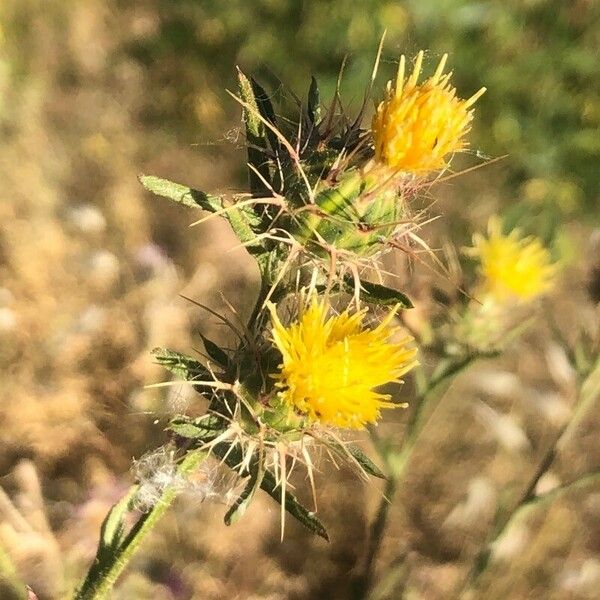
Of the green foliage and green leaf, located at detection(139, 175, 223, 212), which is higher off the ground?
green leaf, located at detection(139, 175, 223, 212)

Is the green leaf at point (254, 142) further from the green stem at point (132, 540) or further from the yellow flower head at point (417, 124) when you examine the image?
the green stem at point (132, 540)

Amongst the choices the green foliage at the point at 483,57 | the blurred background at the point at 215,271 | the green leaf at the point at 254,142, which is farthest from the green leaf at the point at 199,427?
the green foliage at the point at 483,57

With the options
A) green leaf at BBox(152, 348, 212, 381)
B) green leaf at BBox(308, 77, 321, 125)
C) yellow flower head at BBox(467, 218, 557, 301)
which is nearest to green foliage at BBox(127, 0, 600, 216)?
yellow flower head at BBox(467, 218, 557, 301)

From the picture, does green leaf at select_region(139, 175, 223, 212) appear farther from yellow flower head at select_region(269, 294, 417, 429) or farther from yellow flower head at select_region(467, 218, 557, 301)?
yellow flower head at select_region(467, 218, 557, 301)

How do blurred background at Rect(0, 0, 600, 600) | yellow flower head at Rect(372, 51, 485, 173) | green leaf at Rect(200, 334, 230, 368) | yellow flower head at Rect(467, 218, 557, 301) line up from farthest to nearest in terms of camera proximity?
blurred background at Rect(0, 0, 600, 600) → yellow flower head at Rect(467, 218, 557, 301) → green leaf at Rect(200, 334, 230, 368) → yellow flower head at Rect(372, 51, 485, 173)

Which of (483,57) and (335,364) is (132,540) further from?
(483,57)

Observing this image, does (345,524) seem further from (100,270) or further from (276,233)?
(276,233)
